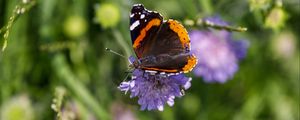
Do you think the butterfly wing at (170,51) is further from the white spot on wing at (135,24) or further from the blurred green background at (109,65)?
the blurred green background at (109,65)

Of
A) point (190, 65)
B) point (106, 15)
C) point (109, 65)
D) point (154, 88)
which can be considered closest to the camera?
point (190, 65)

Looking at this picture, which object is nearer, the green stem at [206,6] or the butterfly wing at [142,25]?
the butterfly wing at [142,25]

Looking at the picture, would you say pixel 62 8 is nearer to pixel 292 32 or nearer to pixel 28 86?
pixel 28 86

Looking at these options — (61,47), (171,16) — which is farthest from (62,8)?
(171,16)

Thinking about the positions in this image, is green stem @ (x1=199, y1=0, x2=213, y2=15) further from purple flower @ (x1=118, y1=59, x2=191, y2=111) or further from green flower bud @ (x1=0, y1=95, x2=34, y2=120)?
green flower bud @ (x1=0, y1=95, x2=34, y2=120)

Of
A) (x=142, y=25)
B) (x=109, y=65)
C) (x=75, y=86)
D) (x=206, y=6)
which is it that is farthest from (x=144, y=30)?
(x=109, y=65)

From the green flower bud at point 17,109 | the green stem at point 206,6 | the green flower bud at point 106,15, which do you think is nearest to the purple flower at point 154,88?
the green stem at point 206,6

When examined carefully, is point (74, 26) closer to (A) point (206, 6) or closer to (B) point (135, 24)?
(A) point (206, 6)
